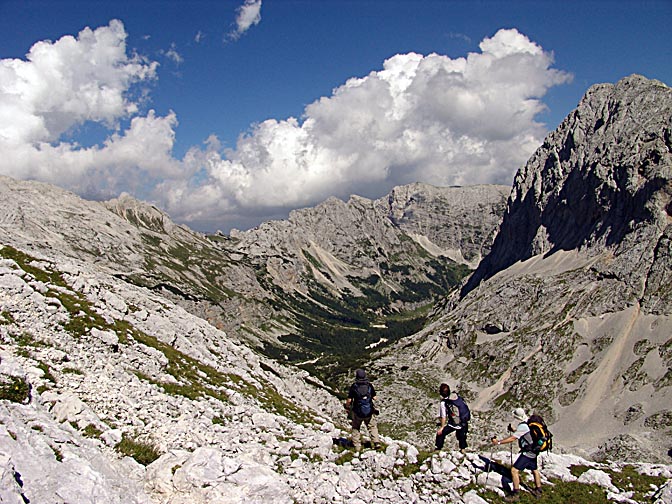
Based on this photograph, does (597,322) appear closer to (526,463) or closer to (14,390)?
(526,463)

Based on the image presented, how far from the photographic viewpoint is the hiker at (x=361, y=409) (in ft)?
71.2

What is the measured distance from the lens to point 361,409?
21.8 metres

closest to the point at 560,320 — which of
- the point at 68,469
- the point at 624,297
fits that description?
the point at 624,297

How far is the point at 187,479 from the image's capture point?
1680 centimetres

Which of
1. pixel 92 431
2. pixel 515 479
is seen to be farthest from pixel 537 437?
pixel 92 431

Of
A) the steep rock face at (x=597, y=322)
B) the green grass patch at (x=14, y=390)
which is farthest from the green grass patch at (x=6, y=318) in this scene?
the steep rock face at (x=597, y=322)

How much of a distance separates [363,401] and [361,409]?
394mm

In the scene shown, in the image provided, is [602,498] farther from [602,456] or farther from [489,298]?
[489,298]

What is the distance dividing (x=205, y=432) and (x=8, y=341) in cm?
1368

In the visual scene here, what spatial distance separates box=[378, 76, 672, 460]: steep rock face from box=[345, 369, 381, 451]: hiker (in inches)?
3080

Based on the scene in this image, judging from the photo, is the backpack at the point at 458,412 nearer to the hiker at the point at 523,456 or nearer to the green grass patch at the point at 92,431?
the hiker at the point at 523,456

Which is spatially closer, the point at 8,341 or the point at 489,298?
the point at 8,341

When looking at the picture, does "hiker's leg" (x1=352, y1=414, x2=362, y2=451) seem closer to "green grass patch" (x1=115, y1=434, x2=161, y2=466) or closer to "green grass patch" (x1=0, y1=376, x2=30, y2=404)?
"green grass patch" (x1=115, y1=434, x2=161, y2=466)

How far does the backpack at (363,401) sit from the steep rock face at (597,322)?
78.9 m
